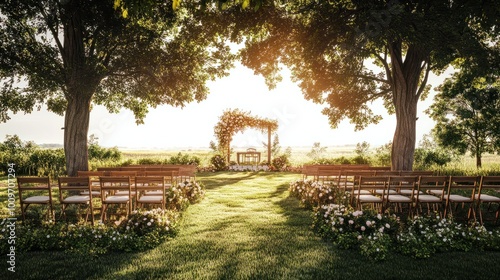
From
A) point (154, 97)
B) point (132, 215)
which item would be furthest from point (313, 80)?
point (132, 215)

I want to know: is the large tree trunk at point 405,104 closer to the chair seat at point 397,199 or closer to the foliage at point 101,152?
the chair seat at point 397,199

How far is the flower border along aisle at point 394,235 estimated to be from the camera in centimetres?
507

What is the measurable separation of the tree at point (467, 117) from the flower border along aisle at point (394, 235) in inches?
621

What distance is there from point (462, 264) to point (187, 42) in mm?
12114

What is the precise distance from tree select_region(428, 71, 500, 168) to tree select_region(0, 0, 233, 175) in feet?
51.5

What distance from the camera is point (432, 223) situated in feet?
19.8

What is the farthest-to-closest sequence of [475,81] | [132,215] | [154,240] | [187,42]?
1. [475,81]
2. [187,42]
3. [132,215]
4. [154,240]

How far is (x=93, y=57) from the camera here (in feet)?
33.5

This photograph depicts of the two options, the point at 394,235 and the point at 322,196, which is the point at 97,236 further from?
the point at 322,196

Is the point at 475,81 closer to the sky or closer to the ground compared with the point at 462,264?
closer to the sky

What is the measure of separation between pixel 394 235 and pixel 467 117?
1812cm

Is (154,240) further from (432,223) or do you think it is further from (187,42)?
(187,42)

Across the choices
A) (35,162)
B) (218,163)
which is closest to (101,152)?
(35,162)

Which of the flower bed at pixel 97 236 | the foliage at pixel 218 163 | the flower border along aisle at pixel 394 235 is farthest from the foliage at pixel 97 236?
the foliage at pixel 218 163
